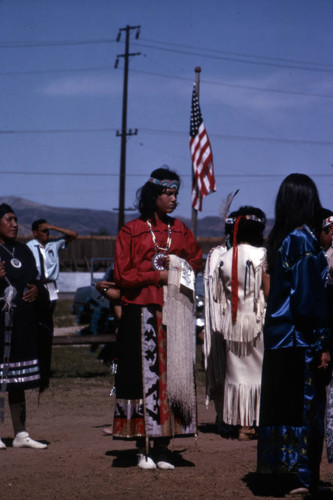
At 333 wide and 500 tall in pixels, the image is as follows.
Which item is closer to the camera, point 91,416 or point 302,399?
point 302,399

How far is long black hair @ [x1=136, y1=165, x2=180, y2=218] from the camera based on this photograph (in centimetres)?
625

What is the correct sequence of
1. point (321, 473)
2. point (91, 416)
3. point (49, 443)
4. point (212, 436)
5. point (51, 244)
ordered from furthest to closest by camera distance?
point (51, 244) < point (91, 416) < point (212, 436) < point (49, 443) < point (321, 473)

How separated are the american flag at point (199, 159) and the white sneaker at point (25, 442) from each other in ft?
27.2

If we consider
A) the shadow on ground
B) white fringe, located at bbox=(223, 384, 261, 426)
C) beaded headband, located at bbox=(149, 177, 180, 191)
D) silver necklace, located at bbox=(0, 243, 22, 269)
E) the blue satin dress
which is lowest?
the shadow on ground

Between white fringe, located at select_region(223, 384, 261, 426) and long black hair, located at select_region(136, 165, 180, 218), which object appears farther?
white fringe, located at select_region(223, 384, 261, 426)

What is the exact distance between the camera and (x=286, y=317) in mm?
5082

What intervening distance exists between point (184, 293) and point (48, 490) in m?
1.62

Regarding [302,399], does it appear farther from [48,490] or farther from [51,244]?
[51,244]

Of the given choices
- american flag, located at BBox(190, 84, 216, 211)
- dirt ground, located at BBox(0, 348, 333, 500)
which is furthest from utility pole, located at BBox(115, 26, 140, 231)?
dirt ground, located at BBox(0, 348, 333, 500)

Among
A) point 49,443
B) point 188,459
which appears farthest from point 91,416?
point 188,459

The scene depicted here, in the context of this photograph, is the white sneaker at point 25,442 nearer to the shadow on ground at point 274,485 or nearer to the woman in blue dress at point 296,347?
the shadow on ground at point 274,485

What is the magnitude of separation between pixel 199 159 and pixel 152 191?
8.89 m

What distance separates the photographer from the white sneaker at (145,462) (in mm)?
6070

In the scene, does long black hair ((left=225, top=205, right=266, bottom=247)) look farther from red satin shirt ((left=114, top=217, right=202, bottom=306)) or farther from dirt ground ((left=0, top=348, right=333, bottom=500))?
dirt ground ((left=0, top=348, right=333, bottom=500))
